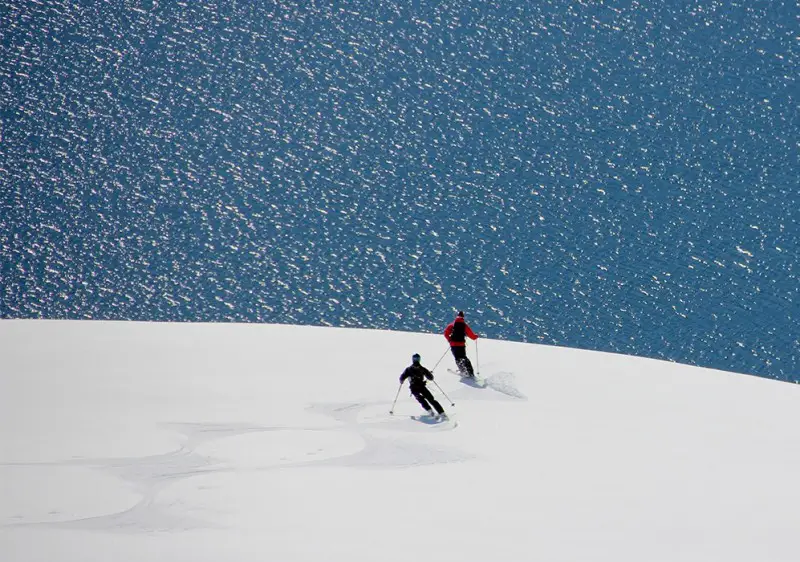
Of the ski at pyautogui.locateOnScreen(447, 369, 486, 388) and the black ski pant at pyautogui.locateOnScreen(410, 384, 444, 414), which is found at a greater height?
the ski at pyautogui.locateOnScreen(447, 369, 486, 388)

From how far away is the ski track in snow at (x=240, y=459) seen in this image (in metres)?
11.2

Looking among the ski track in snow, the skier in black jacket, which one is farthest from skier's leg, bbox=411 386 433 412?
the ski track in snow

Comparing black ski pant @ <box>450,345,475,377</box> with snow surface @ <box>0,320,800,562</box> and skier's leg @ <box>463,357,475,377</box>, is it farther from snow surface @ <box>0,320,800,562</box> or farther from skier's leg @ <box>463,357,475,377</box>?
snow surface @ <box>0,320,800,562</box>

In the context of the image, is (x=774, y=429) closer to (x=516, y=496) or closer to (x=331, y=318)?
(x=516, y=496)

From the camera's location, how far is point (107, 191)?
166ft

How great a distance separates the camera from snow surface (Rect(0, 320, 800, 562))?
10922mm

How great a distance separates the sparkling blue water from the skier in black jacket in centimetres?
2647

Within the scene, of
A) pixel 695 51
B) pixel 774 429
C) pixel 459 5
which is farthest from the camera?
pixel 459 5

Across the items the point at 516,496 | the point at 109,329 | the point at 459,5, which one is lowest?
the point at 516,496

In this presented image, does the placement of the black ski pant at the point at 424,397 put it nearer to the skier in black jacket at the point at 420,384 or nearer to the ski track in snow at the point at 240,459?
the skier in black jacket at the point at 420,384

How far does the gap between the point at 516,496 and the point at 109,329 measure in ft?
39.6

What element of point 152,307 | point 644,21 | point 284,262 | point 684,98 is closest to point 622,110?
point 684,98

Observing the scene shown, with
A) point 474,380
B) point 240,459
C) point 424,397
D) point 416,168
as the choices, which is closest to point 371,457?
point 240,459

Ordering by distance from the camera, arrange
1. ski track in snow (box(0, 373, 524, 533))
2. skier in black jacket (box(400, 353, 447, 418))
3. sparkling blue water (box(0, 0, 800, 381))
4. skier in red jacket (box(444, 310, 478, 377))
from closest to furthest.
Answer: ski track in snow (box(0, 373, 524, 533)), skier in black jacket (box(400, 353, 447, 418)), skier in red jacket (box(444, 310, 478, 377)), sparkling blue water (box(0, 0, 800, 381))
